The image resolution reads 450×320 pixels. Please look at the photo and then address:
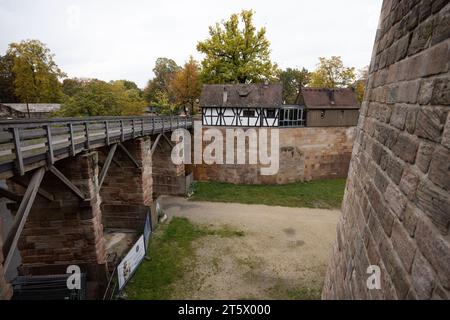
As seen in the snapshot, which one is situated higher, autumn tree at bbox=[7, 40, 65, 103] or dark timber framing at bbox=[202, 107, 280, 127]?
autumn tree at bbox=[7, 40, 65, 103]

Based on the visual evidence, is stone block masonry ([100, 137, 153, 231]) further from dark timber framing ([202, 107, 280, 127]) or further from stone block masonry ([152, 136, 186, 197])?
dark timber framing ([202, 107, 280, 127])

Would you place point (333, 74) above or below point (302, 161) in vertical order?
above

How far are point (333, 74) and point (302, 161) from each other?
574 inches

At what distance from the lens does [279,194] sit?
19422mm

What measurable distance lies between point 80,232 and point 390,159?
8.89 m

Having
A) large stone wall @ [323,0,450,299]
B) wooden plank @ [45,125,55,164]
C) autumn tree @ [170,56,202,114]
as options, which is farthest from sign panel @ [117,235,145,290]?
autumn tree @ [170,56,202,114]

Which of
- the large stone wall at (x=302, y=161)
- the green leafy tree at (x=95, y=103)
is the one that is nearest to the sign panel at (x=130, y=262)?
the large stone wall at (x=302, y=161)

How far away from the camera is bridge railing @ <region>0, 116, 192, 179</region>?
16.4 ft

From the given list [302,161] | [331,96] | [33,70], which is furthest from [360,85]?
[33,70]

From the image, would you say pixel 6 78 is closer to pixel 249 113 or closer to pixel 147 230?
pixel 249 113

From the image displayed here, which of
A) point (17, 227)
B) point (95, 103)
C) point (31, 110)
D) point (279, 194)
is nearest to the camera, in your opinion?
point (17, 227)

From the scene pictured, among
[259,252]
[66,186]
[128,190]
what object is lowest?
[259,252]

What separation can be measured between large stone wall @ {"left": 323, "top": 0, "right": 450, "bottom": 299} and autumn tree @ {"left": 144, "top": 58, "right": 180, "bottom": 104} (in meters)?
45.0
